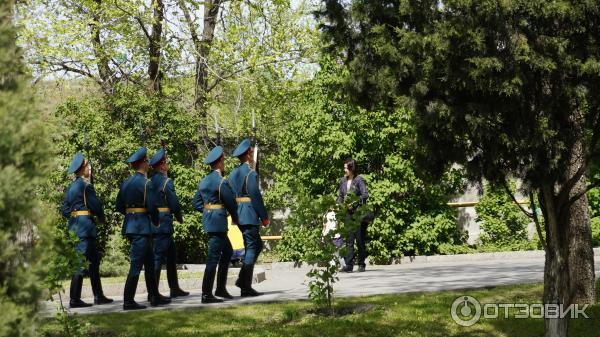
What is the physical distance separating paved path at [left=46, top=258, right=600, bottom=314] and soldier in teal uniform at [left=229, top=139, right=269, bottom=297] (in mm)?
333

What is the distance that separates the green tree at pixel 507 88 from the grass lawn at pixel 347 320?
3.63 ft

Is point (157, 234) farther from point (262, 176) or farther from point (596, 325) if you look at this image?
point (262, 176)

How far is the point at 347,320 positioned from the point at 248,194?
381cm

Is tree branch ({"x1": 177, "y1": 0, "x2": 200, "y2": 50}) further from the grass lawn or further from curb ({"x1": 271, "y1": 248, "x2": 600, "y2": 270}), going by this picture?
the grass lawn

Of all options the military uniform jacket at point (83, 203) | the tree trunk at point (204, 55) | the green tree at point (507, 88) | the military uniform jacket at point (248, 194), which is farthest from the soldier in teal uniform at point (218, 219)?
the tree trunk at point (204, 55)

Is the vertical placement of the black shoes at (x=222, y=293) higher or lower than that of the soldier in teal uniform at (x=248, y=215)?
lower

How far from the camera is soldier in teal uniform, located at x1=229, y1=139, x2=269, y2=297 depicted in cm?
1189

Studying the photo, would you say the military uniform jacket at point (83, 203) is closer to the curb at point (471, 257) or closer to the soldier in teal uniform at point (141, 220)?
the soldier in teal uniform at point (141, 220)

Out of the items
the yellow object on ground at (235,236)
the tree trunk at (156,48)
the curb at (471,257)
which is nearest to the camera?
the yellow object on ground at (235,236)

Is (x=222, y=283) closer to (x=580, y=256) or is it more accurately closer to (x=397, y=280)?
(x=397, y=280)

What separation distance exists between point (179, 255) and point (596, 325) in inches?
544

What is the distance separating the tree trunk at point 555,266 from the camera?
7.25 metres

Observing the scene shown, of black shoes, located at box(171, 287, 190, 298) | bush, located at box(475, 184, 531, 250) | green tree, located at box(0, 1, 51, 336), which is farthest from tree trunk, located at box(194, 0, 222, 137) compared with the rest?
green tree, located at box(0, 1, 51, 336)

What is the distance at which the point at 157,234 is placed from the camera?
12.2 meters
